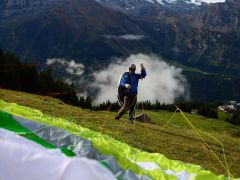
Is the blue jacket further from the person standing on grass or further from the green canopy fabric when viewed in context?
the green canopy fabric

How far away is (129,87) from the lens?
27141 millimetres

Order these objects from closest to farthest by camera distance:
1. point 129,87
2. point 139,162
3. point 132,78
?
point 139,162
point 129,87
point 132,78

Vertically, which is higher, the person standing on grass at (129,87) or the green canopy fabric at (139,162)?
the person standing on grass at (129,87)

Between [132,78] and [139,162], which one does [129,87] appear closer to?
[132,78]

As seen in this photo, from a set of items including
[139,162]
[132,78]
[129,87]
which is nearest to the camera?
→ [139,162]

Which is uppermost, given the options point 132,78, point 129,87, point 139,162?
point 132,78

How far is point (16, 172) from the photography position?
250 inches

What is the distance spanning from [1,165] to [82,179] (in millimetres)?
1131

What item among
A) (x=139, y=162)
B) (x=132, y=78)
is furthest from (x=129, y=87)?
(x=139, y=162)

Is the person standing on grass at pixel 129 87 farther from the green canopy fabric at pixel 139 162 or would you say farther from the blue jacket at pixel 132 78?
the green canopy fabric at pixel 139 162

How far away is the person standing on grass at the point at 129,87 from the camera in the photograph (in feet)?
89.6

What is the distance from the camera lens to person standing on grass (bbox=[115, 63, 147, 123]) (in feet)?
89.6

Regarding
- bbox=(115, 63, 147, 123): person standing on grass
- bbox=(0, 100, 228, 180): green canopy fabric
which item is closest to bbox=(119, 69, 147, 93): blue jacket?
bbox=(115, 63, 147, 123): person standing on grass

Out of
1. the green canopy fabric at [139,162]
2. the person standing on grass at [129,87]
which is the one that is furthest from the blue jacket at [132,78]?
the green canopy fabric at [139,162]
